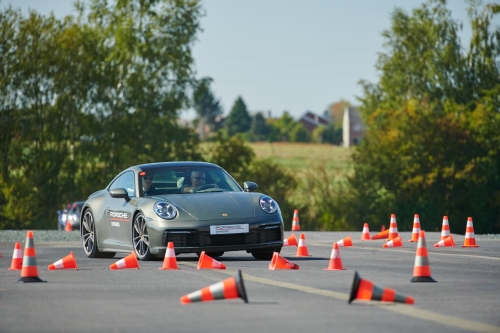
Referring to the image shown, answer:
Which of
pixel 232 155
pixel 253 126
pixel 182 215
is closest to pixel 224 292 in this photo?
pixel 182 215

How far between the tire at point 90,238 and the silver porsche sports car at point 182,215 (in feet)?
0.07

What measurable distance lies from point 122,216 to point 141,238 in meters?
0.75

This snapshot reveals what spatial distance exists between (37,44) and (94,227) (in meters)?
43.6

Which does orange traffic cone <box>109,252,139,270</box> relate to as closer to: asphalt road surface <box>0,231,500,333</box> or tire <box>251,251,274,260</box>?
asphalt road surface <box>0,231,500,333</box>

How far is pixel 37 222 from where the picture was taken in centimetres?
5803

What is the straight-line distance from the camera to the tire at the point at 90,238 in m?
16.8

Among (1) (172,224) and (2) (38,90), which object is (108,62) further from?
(1) (172,224)

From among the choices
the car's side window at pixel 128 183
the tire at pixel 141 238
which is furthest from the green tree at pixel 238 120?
the tire at pixel 141 238

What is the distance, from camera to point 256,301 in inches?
384

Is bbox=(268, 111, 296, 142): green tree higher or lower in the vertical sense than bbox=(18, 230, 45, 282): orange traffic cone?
higher

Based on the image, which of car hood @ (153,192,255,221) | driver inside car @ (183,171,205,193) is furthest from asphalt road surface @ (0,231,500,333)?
driver inside car @ (183,171,205,193)

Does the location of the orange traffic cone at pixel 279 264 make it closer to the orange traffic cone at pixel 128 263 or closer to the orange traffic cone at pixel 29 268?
the orange traffic cone at pixel 128 263

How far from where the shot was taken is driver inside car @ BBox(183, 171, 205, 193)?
15760 millimetres

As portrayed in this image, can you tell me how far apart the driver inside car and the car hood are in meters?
0.47
